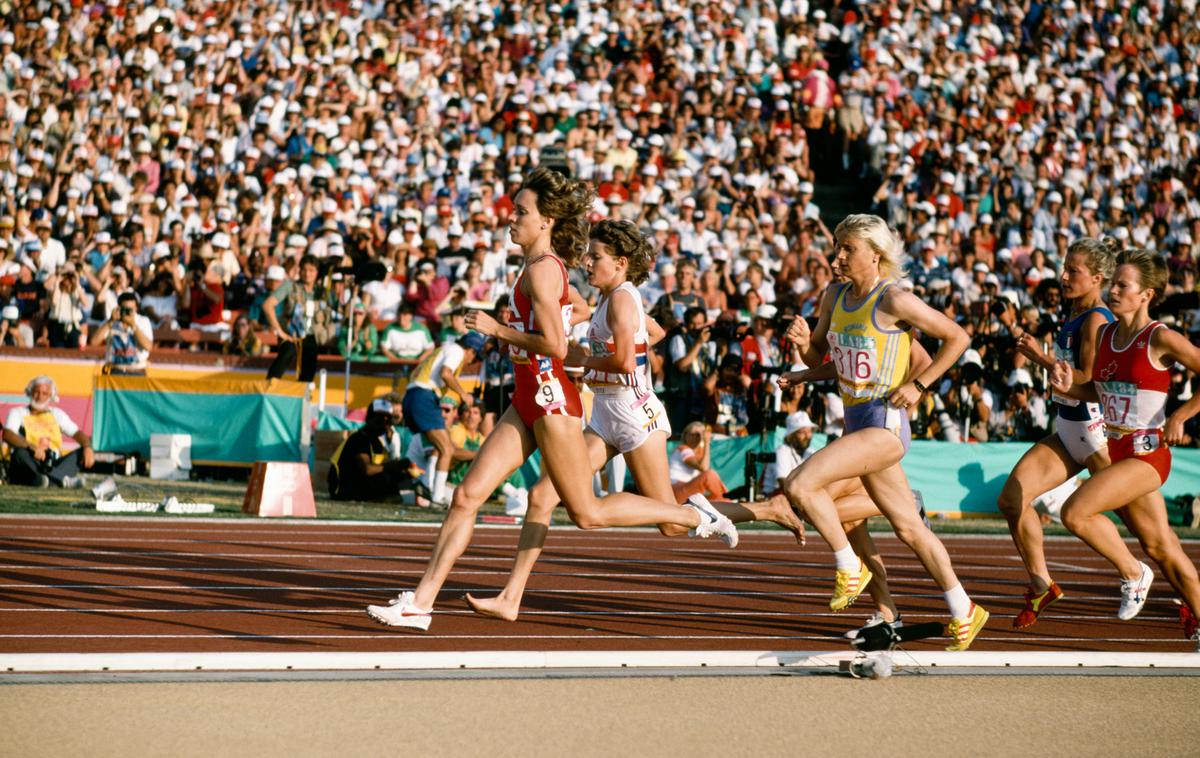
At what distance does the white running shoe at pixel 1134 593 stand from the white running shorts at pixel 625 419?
269 centimetres

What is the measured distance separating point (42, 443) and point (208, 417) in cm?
222

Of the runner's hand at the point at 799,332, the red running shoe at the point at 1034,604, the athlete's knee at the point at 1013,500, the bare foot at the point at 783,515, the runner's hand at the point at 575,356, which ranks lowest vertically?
the red running shoe at the point at 1034,604

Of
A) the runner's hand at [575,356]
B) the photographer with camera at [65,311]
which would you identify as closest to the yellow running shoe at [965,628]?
the runner's hand at [575,356]

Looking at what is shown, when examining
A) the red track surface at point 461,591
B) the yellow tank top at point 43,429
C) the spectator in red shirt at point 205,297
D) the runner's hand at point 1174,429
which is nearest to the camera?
the red track surface at point 461,591

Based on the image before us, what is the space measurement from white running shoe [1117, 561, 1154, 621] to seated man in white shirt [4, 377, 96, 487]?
1095 cm

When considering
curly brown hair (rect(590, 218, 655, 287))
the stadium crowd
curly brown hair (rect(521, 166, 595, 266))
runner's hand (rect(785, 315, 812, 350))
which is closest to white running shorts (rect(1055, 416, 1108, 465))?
runner's hand (rect(785, 315, 812, 350))

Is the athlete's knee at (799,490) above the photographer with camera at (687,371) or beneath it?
above

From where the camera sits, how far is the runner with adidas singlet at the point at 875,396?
23.0 feet

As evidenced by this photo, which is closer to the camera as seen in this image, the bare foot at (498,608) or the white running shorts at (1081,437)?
the bare foot at (498,608)

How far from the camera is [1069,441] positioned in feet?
27.2

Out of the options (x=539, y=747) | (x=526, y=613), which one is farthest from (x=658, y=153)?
(x=539, y=747)

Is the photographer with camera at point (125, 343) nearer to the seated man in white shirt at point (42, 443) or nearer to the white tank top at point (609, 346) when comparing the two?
the seated man in white shirt at point (42, 443)

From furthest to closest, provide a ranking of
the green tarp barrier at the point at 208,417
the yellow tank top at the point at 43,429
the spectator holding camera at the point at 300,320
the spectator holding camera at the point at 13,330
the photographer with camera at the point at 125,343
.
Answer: the spectator holding camera at the point at 13,330 < the photographer with camera at the point at 125,343 < the spectator holding camera at the point at 300,320 < the green tarp barrier at the point at 208,417 < the yellow tank top at the point at 43,429

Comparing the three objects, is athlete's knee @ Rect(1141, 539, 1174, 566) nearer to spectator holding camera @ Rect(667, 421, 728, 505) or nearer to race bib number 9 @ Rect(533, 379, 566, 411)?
race bib number 9 @ Rect(533, 379, 566, 411)
